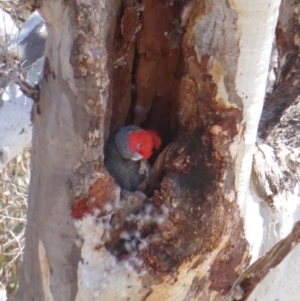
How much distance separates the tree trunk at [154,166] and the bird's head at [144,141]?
9cm

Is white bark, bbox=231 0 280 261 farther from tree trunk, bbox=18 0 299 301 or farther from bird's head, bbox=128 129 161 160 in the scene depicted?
bird's head, bbox=128 129 161 160

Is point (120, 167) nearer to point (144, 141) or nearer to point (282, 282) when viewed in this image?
point (144, 141)

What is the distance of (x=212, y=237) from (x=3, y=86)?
0.89m

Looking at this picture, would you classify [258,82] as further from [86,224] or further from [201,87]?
[86,224]

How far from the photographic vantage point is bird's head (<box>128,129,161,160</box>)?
1031 millimetres

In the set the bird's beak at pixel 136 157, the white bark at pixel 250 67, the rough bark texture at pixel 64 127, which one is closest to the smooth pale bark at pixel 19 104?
the bird's beak at pixel 136 157

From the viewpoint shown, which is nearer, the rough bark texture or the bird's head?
the rough bark texture

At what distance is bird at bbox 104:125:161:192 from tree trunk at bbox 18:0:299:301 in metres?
0.09

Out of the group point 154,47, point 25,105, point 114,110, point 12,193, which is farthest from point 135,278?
point 12,193

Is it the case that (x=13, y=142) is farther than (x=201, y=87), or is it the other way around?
(x=13, y=142)

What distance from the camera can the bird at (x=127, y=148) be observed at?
3.34 feet

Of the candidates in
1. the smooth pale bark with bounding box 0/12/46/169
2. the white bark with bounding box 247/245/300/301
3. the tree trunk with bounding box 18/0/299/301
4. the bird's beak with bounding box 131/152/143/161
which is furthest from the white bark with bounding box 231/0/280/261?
the smooth pale bark with bounding box 0/12/46/169

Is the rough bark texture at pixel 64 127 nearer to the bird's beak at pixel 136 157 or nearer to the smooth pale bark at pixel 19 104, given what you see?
the bird's beak at pixel 136 157

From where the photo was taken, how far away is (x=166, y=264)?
2.86ft
